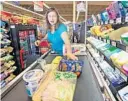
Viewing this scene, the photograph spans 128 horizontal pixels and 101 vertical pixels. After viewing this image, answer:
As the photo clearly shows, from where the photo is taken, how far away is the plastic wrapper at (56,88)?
1096 mm

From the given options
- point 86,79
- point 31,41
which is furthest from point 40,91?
point 31,41

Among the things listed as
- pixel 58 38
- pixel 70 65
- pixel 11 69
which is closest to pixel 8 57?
pixel 11 69

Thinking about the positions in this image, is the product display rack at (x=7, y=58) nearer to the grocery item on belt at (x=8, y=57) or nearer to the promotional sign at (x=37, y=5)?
the grocery item on belt at (x=8, y=57)

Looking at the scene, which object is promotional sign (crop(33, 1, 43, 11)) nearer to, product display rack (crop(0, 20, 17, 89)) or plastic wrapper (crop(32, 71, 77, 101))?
product display rack (crop(0, 20, 17, 89))

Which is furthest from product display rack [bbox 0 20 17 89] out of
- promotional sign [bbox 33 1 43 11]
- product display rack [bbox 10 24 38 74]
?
promotional sign [bbox 33 1 43 11]

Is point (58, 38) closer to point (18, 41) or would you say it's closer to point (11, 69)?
point (18, 41)

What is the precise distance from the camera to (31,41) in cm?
498

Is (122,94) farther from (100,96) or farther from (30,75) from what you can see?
(30,75)

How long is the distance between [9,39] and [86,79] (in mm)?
3246

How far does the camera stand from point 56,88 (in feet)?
3.83

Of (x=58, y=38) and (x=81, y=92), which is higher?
(x=58, y=38)

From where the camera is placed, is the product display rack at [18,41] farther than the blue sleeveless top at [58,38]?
Yes

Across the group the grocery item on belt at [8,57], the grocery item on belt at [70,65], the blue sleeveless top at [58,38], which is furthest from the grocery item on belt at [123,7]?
the grocery item on belt at [8,57]

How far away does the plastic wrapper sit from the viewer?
3.59 ft
